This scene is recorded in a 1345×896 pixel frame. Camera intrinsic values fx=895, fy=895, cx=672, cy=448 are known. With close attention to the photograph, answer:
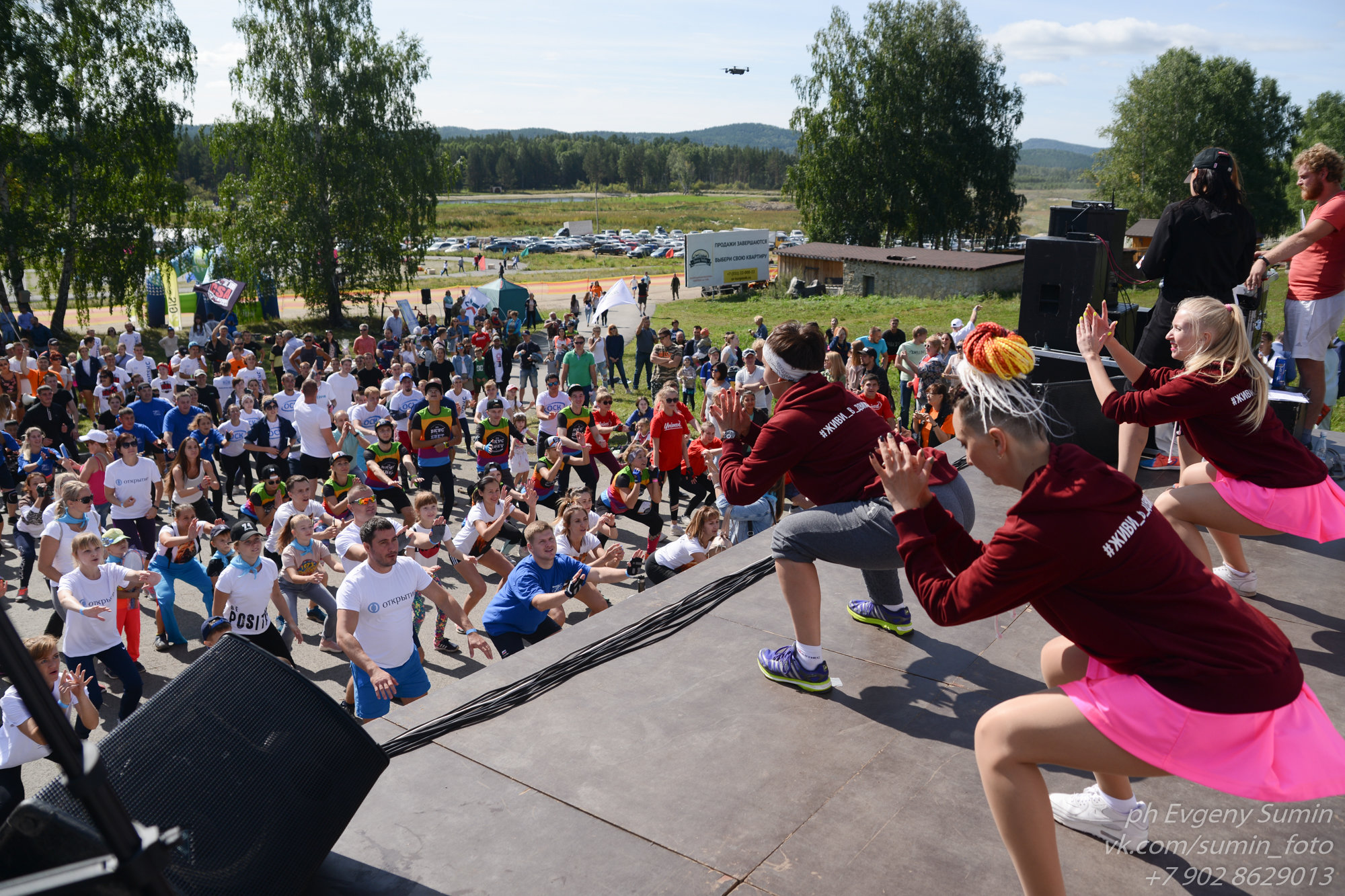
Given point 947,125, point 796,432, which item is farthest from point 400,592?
point 947,125

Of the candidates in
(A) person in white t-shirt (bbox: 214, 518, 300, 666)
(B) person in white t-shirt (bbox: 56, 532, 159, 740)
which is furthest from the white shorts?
(B) person in white t-shirt (bbox: 56, 532, 159, 740)

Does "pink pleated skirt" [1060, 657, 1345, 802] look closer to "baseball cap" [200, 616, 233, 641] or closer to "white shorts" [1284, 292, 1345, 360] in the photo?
"white shorts" [1284, 292, 1345, 360]

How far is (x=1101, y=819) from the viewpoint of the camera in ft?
8.99

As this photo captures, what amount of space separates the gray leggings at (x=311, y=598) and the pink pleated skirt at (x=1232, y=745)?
260 inches

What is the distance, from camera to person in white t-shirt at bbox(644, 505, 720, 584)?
7480mm


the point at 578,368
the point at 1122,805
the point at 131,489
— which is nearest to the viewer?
the point at 1122,805

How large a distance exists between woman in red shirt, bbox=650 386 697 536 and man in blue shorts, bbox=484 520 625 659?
451 cm

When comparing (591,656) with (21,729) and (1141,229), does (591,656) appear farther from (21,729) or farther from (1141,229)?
(1141,229)

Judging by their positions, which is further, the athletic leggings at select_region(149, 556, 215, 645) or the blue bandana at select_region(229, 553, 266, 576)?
the athletic leggings at select_region(149, 556, 215, 645)

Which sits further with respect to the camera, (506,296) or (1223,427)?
(506,296)

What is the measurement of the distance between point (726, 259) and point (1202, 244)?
34.5 m

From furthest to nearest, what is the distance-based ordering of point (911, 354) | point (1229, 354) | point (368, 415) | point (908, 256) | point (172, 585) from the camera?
point (908, 256) < point (911, 354) < point (368, 415) < point (172, 585) < point (1229, 354)

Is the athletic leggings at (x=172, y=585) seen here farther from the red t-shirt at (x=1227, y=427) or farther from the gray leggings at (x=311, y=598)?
the red t-shirt at (x=1227, y=427)

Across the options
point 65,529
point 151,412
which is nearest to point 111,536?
point 65,529
